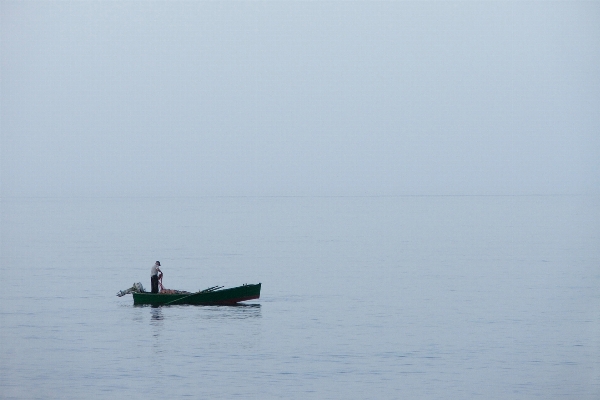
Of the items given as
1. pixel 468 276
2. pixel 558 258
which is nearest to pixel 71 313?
pixel 468 276

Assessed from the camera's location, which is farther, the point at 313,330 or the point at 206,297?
the point at 206,297

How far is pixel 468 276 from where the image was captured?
57844 mm

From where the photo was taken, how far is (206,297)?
41031 mm

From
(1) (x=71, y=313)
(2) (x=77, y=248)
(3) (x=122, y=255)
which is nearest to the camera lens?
(1) (x=71, y=313)

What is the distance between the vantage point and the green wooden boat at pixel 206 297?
40750 mm

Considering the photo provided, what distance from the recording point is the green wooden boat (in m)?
40.8

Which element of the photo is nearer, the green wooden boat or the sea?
the sea

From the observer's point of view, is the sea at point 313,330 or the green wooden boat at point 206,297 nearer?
the sea at point 313,330

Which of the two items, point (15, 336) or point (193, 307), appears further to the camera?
point (193, 307)

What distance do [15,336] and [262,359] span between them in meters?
11.3

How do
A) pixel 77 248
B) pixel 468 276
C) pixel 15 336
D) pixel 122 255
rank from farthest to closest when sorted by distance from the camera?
pixel 77 248 < pixel 122 255 < pixel 468 276 < pixel 15 336

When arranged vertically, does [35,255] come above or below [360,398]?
above

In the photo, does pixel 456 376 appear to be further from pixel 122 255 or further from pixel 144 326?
pixel 122 255

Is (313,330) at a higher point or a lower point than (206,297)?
lower
